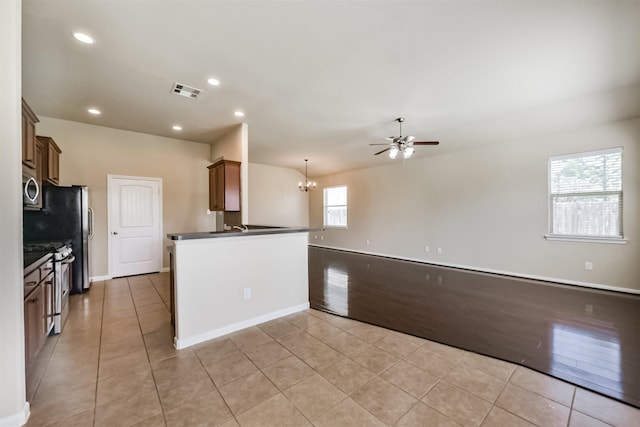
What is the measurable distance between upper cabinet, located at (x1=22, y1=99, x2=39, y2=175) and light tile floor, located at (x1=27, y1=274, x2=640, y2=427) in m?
1.90

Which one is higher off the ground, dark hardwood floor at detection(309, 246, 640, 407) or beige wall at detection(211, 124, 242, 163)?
beige wall at detection(211, 124, 242, 163)

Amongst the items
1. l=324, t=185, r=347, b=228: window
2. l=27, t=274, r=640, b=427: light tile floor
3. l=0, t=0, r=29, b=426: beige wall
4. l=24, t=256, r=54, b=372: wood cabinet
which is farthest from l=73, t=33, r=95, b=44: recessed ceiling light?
l=324, t=185, r=347, b=228: window

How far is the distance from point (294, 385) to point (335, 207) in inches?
300

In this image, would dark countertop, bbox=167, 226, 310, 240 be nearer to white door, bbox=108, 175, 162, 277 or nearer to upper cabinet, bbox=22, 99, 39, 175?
upper cabinet, bbox=22, 99, 39, 175

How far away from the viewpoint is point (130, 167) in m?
5.20

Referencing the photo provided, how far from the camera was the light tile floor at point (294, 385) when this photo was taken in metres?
1.64

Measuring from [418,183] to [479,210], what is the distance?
164 cm

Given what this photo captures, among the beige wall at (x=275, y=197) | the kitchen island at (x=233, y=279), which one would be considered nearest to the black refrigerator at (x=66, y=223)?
the kitchen island at (x=233, y=279)

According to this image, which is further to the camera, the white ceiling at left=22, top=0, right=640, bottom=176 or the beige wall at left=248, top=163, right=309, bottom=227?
the beige wall at left=248, top=163, right=309, bottom=227

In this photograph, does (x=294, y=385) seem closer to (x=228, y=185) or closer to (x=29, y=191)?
(x=228, y=185)

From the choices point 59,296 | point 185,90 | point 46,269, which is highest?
point 185,90

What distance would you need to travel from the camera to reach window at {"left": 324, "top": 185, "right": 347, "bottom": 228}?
29.7 ft

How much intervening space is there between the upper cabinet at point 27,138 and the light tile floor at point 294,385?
190cm

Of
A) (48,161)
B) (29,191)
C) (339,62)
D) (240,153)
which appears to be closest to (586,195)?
(339,62)
